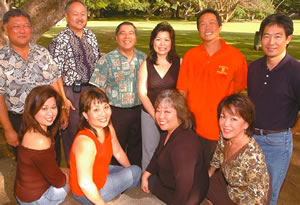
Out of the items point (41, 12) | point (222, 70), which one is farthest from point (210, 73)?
point (41, 12)

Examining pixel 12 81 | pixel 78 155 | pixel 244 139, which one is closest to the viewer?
pixel 78 155

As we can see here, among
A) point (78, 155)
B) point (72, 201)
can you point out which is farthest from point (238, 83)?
point (72, 201)

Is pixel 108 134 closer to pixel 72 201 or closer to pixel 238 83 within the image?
pixel 72 201

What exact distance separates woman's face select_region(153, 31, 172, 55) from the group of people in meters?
0.01

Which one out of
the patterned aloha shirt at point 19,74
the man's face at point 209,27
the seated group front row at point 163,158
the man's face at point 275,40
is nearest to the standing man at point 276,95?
the man's face at point 275,40

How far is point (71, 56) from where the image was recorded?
3949mm

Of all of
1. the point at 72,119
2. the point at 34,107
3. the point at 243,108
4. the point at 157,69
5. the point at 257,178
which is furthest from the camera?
the point at 72,119

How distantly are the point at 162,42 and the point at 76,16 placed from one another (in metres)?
1.25

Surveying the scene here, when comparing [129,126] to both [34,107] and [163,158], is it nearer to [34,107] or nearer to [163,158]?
[163,158]

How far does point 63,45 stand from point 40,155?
1.83m

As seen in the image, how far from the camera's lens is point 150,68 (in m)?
3.63

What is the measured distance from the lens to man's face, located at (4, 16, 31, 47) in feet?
11.2

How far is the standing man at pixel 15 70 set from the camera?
11.1 feet

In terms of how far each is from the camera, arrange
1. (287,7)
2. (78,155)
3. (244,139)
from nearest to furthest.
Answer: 1. (78,155)
2. (244,139)
3. (287,7)
